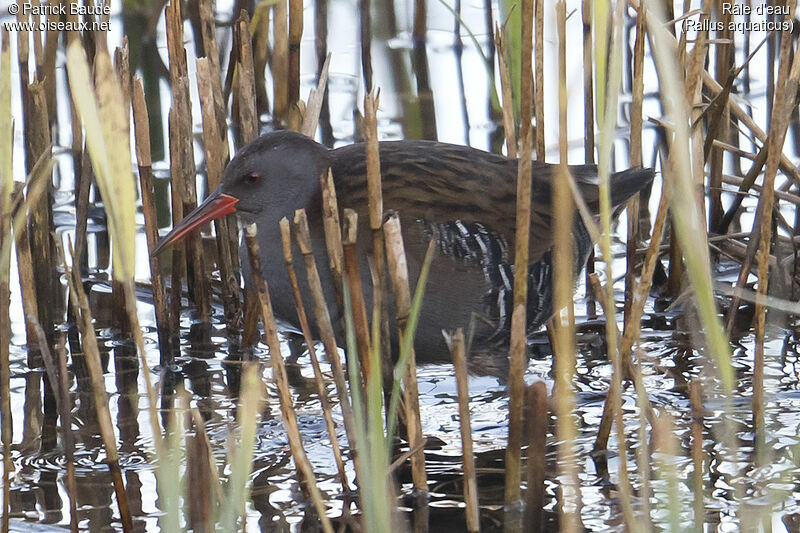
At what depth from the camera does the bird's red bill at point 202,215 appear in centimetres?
295

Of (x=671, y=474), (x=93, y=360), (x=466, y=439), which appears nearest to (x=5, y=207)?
(x=93, y=360)

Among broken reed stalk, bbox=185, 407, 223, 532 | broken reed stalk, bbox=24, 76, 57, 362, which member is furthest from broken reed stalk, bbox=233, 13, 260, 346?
broken reed stalk, bbox=185, 407, 223, 532

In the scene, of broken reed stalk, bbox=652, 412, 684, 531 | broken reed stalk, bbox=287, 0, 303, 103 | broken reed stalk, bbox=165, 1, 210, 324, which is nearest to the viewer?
broken reed stalk, bbox=652, 412, 684, 531

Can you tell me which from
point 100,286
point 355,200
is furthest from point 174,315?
point 355,200

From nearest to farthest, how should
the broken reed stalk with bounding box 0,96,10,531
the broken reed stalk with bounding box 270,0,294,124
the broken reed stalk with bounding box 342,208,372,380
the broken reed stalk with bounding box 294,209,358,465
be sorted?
the broken reed stalk with bounding box 0,96,10,531 → the broken reed stalk with bounding box 342,208,372,380 → the broken reed stalk with bounding box 294,209,358,465 → the broken reed stalk with bounding box 270,0,294,124

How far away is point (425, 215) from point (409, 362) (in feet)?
2.36

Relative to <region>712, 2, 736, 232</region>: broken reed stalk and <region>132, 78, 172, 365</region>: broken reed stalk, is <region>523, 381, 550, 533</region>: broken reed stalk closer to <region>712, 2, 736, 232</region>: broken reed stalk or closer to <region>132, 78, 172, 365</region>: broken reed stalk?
<region>132, 78, 172, 365</region>: broken reed stalk

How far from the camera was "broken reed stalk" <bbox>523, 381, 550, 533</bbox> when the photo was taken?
213 centimetres

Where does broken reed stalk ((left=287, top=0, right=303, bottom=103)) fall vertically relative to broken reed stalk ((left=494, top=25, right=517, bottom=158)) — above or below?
above

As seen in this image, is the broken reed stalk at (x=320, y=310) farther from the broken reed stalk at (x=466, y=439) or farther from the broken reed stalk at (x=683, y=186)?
the broken reed stalk at (x=683, y=186)

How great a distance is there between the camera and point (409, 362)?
228 cm

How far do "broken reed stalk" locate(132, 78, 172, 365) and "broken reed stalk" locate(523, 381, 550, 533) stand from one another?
1291 millimetres

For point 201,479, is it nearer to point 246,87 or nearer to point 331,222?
point 331,222

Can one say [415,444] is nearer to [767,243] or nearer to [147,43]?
[767,243]
